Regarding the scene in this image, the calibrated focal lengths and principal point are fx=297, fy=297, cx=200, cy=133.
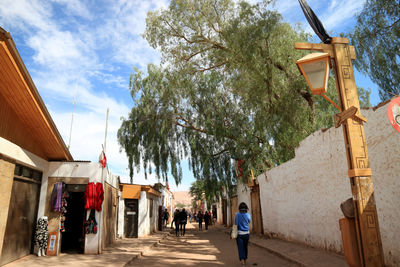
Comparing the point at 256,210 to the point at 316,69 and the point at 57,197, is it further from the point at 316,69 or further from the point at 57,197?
the point at 316,69

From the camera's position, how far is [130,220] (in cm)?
1816

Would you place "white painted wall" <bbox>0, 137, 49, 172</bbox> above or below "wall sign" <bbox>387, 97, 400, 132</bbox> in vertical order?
above

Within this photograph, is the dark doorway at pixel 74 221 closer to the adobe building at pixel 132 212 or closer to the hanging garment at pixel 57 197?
the hanging garment at pixel 57 197

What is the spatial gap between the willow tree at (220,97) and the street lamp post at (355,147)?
6878mm

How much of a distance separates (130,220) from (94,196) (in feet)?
27.1

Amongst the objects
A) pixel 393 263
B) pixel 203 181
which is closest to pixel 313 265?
pixel 393 263

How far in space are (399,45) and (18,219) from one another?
1250cm

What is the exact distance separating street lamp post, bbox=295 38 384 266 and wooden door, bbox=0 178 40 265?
8160 millimetres

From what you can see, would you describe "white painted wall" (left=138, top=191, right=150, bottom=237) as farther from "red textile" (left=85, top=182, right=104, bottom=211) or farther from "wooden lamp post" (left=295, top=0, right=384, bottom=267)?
"wooden lamp post" (left=295, top=0, right=384, bottom=267)

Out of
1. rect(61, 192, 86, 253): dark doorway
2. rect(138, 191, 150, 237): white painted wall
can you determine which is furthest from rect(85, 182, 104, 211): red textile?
rect(138, 191, 150, 237): white painted wall

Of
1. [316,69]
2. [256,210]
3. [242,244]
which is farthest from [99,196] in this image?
[256,210]

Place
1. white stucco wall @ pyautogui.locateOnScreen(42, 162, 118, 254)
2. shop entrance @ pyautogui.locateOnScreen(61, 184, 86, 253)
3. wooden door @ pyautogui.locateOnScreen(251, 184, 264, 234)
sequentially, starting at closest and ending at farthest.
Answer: white stucco wall @ pyautogui.locateOnScreen(42, 162, 118, 254)
shop entrance @ pyautogui.locateOnScreen(61, 184, 86, 253)
wooden door @ pyautogui.locateOnScreen(251, 184, 264, 234)

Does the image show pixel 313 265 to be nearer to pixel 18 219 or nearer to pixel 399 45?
pixel 399 45

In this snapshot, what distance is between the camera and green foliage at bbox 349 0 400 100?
9.16 metres
